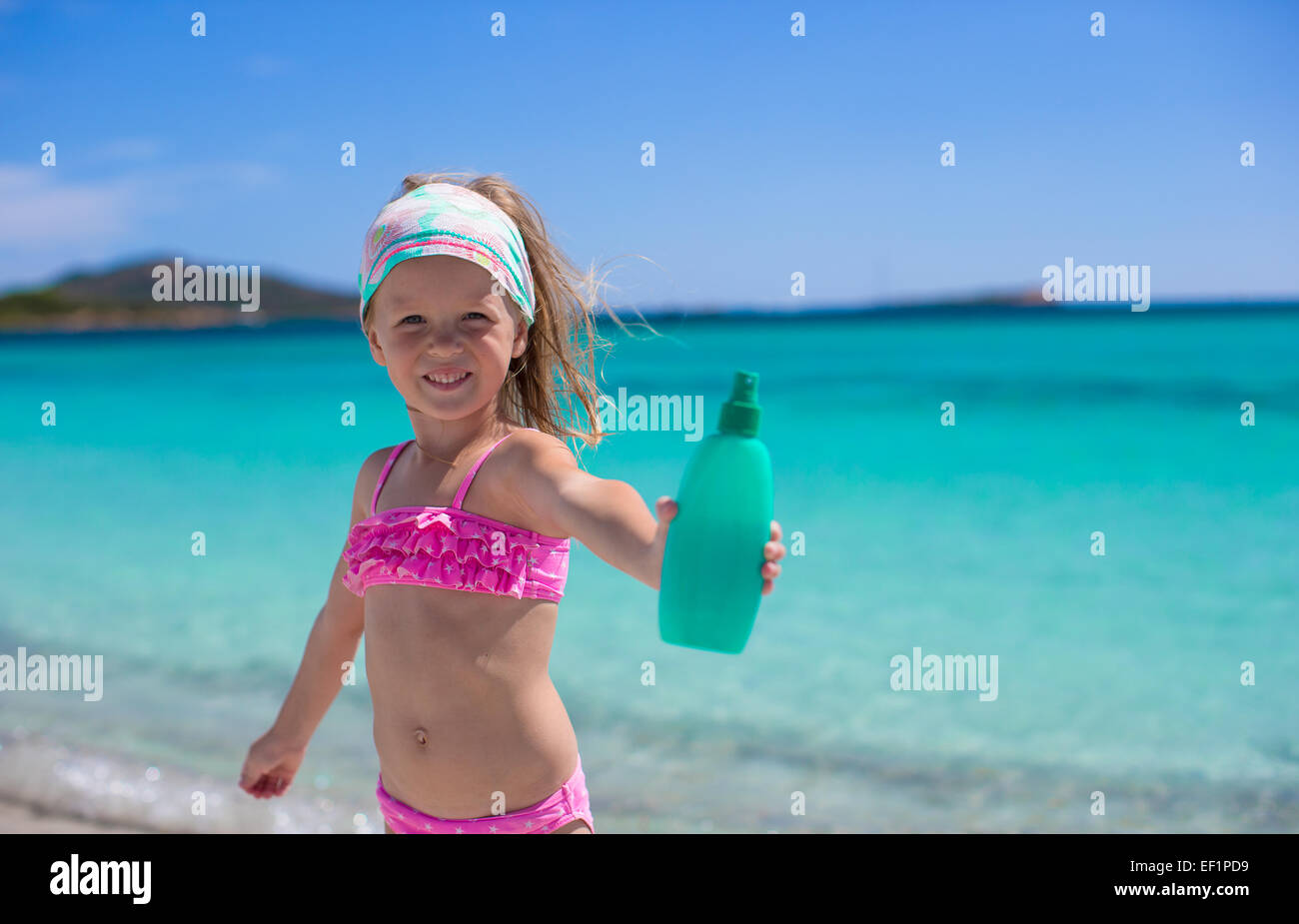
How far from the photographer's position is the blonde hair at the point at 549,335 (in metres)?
2.08

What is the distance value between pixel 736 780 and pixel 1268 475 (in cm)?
768

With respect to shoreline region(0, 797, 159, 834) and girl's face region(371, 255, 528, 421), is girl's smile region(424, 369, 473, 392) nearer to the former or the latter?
girl's face region(371, 255, 528, 421)

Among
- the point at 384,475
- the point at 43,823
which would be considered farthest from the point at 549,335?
the point at 43,823

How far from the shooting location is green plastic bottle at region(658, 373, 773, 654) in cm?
134

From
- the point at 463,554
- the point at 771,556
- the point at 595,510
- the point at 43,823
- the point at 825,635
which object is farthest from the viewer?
the point at 825,635

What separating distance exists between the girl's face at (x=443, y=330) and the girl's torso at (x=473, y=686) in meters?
0.13

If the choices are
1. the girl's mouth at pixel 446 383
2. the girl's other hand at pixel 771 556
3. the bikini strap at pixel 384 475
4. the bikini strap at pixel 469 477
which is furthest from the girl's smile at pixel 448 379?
the girl's other hand at pixel 771 556

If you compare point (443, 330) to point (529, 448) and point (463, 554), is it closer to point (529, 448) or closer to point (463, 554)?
point (529, 448)

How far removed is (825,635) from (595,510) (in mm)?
4325

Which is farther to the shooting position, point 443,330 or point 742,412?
point 443,330

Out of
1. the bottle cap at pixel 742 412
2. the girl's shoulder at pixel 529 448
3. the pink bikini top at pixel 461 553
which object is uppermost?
the girl's shoulder at pixel 529 448

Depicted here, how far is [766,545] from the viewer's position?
1.35 meters

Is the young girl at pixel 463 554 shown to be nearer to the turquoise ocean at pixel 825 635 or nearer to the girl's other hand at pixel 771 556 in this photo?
the girl's other hand at pixel 771 556
